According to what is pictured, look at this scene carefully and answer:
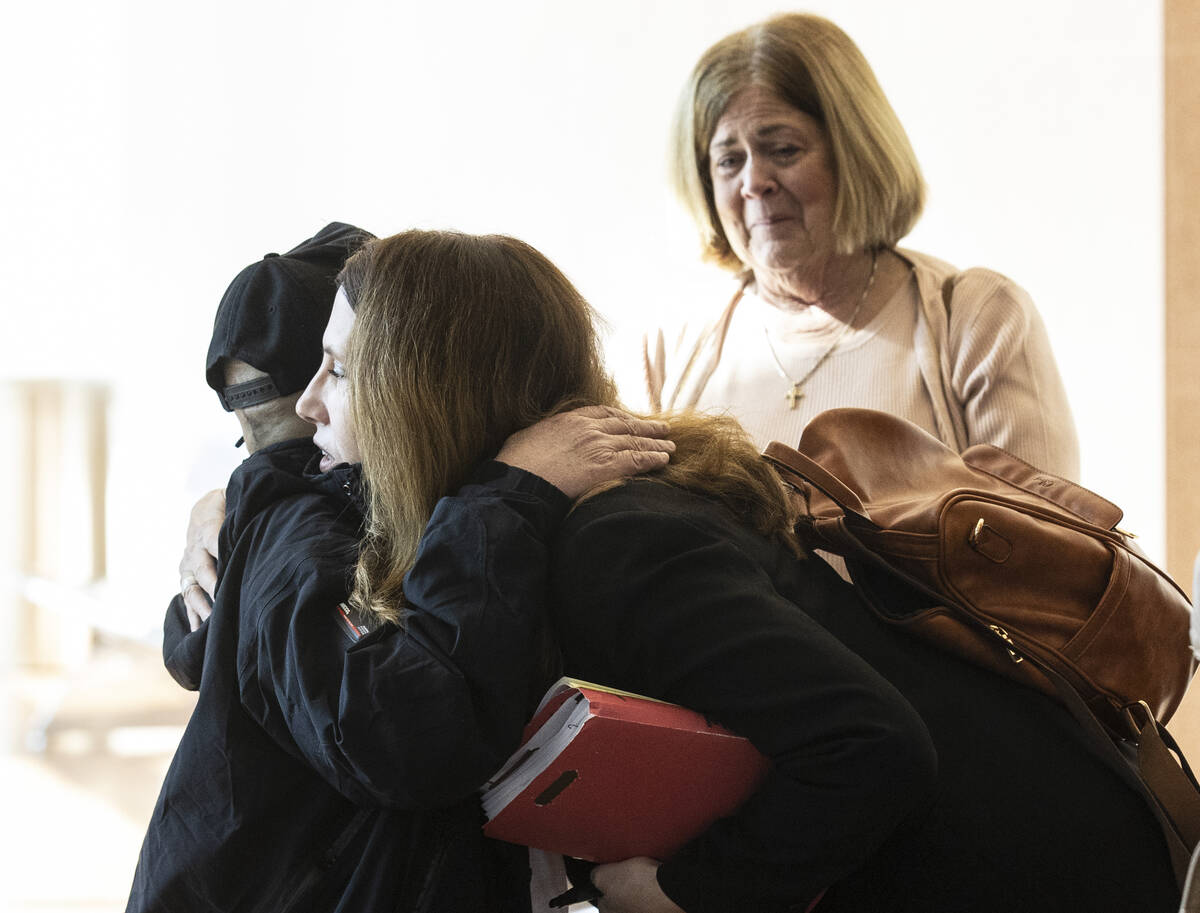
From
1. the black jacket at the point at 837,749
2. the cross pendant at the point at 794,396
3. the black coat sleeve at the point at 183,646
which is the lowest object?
the black coat sleeve at the point at 183,646

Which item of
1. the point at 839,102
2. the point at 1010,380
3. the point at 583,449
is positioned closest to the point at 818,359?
the point at 1010,380

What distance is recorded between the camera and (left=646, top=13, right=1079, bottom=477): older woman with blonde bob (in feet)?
6.57

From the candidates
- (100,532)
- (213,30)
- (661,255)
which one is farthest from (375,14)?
(100,532)

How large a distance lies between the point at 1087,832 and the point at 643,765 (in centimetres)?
43

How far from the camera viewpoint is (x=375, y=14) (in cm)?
345

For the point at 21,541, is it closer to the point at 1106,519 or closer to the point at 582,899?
the point at 582,899

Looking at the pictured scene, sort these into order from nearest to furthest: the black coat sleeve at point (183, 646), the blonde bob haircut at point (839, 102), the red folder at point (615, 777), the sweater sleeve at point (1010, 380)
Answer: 1. the red folder at point (615, 777)
2. the black coat sleeve at point (183, 646)
3. the sweater sleeve at point (1010, 380)
4. the blonde bob haircut at point (839, 102)

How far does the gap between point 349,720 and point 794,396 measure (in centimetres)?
125

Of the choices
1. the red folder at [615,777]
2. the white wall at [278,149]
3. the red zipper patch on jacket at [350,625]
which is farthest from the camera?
the white wall at [278,149]

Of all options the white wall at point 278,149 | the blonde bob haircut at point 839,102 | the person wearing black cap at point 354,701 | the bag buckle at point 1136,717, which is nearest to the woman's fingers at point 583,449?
the person wearing black cap at point 354,701

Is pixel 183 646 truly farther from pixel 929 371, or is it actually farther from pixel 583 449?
pixel 929 371

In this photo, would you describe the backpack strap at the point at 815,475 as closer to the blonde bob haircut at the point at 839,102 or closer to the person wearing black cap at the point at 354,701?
the person wearing black cap at the point at 354,701

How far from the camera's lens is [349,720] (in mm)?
1081

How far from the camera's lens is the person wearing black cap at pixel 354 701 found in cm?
109
